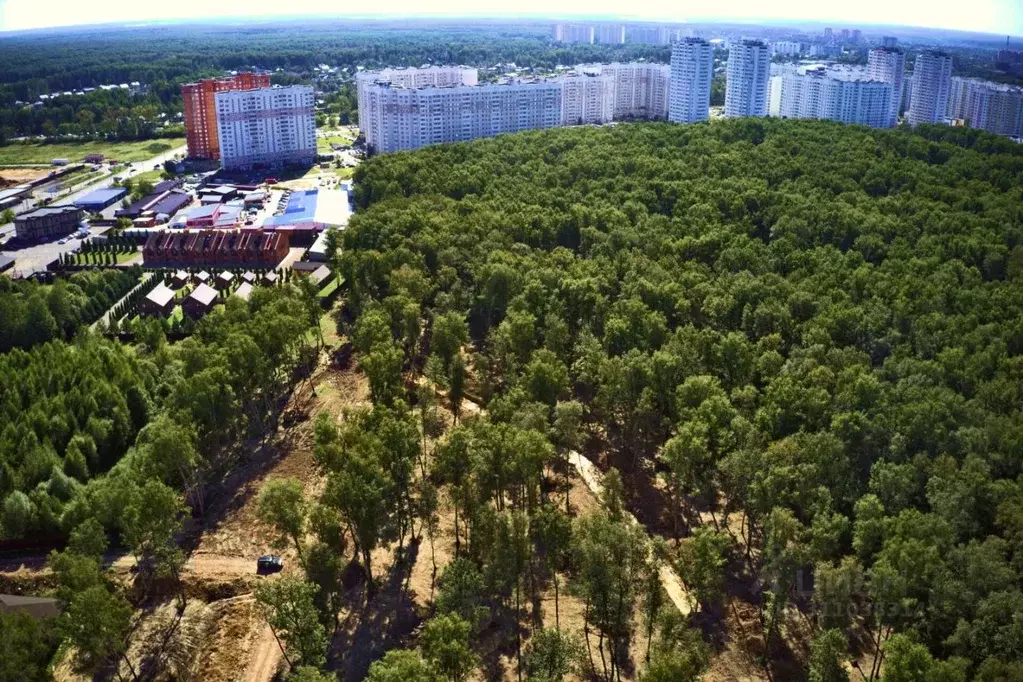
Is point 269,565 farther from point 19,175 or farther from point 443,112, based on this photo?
point 19,175

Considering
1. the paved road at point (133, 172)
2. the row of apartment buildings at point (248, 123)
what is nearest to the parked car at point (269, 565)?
the paved road at point (133, 172)

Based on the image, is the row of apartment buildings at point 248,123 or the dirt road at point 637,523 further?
the row of apartment buildings at point 248,123

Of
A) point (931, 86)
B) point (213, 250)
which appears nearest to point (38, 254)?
point (213, 250)

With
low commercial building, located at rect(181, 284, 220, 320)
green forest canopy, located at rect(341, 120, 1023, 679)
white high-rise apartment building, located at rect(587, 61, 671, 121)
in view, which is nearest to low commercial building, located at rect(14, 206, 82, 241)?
green forest canopy, located at rect(341, 120, 1023, 679)

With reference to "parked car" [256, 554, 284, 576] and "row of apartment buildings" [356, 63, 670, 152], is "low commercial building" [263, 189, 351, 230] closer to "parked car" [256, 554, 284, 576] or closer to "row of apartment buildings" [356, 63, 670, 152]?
"row of apartment buildings" [356, 63, 670, 152]

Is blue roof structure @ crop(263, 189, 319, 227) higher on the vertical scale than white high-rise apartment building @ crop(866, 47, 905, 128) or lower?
lower

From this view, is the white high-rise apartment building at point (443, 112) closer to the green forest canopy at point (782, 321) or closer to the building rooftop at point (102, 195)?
the building rooftop at point (102, 195)
